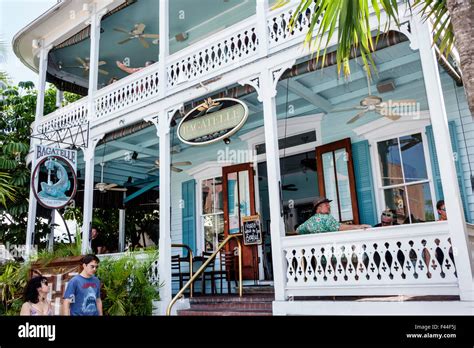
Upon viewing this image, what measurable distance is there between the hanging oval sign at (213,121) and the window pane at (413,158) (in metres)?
2.57

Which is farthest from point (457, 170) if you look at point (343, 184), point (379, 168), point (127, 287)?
point (127, 287)

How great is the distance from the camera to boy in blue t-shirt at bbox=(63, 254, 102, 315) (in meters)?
4.09

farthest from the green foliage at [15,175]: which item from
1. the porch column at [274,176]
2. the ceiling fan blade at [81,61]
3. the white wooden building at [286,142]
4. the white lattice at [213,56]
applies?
the porch column at [274,176]

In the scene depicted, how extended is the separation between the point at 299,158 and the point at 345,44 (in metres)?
4.49

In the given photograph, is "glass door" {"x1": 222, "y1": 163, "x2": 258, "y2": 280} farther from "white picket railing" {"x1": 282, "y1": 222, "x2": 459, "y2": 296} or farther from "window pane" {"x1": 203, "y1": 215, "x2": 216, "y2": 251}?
"white picket railing" {"x1": 282, "y1": 222, "x2": 459, "y2": 296}

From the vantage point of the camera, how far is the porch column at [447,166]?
3.82 metres

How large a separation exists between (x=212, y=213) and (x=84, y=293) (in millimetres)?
4580

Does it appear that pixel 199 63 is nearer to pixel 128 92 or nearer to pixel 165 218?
pixel 128 92

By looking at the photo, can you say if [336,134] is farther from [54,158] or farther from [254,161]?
[54,158]

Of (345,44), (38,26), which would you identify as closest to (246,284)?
(345,44)

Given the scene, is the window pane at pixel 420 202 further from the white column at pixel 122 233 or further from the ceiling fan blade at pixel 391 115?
the white column at pixel 122 233

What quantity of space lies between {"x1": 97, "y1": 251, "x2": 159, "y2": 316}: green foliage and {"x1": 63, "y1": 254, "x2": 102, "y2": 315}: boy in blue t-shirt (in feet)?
4.83

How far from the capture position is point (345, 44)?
12.0ft

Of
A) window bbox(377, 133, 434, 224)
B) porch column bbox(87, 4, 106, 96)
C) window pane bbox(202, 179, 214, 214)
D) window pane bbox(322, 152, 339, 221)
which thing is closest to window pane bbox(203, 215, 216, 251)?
window pane bbox(202, 179, 214, 214)
